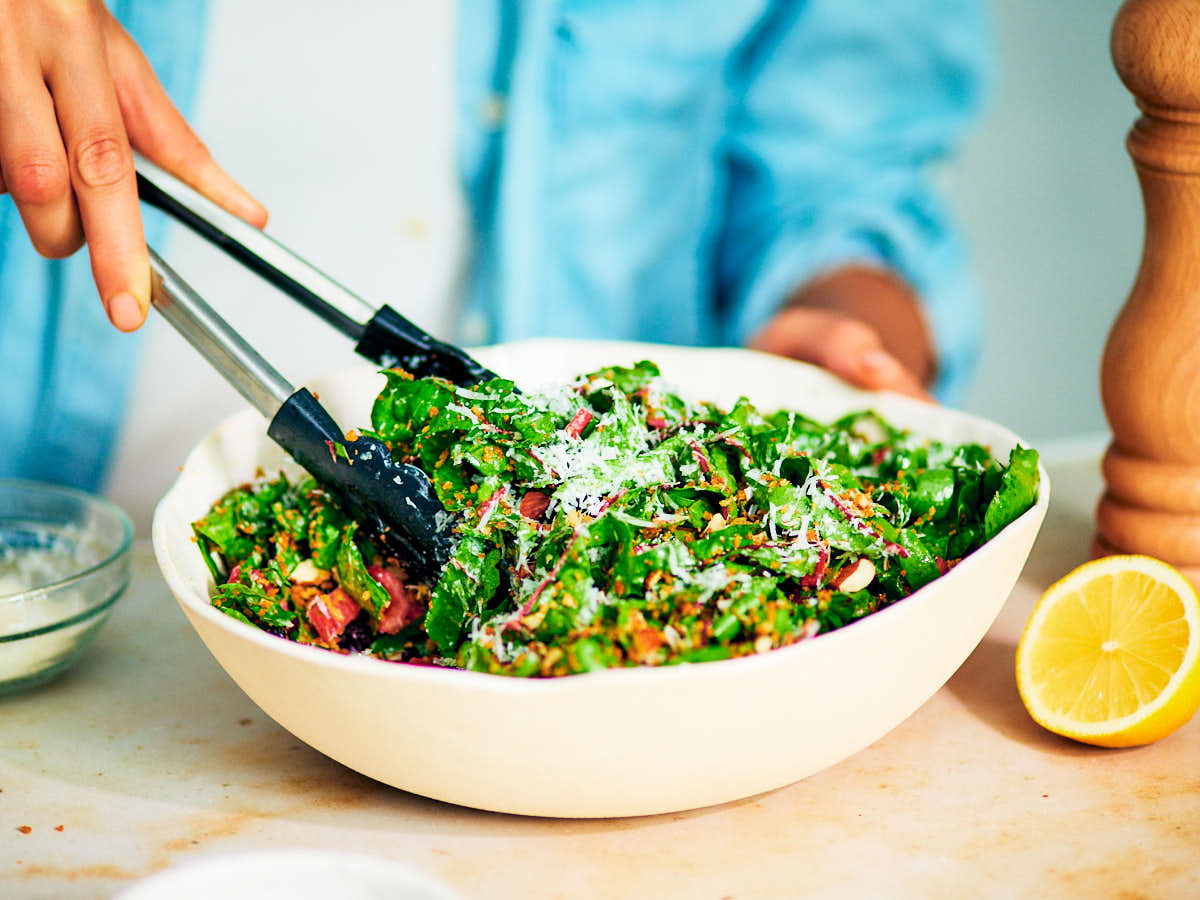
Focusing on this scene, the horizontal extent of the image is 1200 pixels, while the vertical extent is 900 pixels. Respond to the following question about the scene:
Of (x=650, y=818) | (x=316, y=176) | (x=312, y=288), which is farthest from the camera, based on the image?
(x=316, y=176)

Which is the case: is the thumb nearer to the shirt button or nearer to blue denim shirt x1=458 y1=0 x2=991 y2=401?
blue denim shirt x1=458 y1=0 x2=991 y2=401

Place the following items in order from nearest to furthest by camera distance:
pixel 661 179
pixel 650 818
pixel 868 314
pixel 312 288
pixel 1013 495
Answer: pixel 650 818, pixel 1013 495, pixel 312 288, pixel 868 314, pixel 661 179

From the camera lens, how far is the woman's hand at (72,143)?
113cm

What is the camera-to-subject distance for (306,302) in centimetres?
127

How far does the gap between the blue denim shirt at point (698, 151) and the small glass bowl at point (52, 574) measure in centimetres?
98

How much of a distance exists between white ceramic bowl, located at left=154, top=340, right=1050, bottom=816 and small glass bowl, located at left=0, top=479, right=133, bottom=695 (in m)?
0.18

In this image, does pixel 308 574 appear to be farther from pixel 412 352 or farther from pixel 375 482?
pixel 412 352

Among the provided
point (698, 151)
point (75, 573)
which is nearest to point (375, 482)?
point (75, 573)

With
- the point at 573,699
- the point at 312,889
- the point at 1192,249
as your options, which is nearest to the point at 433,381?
the point at 573,699

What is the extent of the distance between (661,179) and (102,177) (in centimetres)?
143

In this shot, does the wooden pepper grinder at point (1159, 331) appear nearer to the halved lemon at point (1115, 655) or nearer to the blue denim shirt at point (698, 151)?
the halved lemon at point (1115, 655)

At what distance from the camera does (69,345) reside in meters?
1.99

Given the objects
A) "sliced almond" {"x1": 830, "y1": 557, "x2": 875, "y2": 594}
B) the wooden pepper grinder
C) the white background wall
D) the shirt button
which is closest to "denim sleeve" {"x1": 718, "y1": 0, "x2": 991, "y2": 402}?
the shirt button

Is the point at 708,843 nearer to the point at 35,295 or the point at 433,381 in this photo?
the point at 433,381
